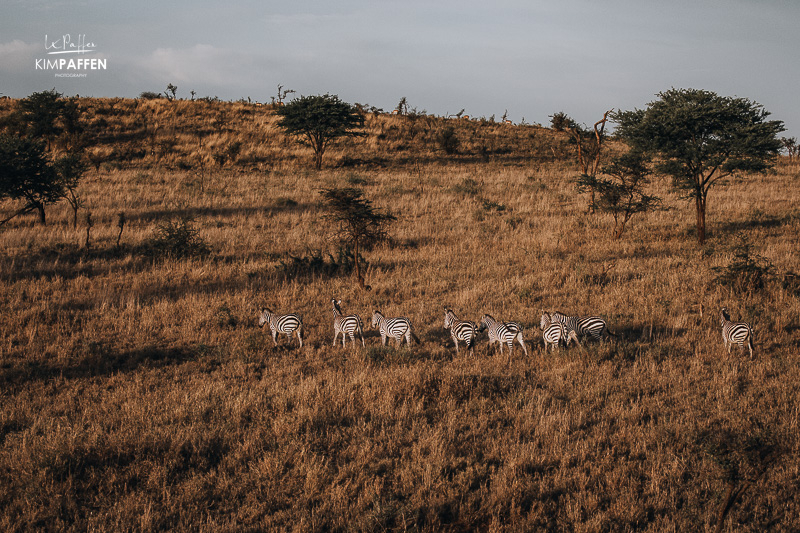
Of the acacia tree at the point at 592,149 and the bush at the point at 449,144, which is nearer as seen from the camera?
the acacia tree at the point at 592,149

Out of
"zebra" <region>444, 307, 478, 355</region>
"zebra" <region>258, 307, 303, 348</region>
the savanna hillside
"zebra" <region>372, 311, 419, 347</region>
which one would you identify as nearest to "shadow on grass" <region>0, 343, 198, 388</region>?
the savanna hillside

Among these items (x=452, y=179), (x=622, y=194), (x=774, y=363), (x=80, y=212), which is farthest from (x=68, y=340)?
(x=452, y=179)

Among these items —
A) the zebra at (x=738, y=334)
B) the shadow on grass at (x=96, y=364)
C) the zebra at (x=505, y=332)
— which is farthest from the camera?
the zebra at (x=505, y=332)

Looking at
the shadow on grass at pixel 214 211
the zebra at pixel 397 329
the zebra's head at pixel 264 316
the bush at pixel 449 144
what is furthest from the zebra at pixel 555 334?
the bush at pixel 449 144

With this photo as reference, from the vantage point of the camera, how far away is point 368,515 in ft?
16.0

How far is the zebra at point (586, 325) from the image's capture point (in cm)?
1007

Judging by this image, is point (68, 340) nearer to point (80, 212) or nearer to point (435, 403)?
point (435, 403)

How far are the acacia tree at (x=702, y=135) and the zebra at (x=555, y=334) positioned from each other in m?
11.8

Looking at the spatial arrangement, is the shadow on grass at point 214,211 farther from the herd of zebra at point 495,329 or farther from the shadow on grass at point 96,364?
the herd of zebra at point 495,329

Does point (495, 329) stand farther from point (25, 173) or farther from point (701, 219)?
point (25, 173)

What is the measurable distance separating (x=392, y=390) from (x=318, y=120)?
35013mm

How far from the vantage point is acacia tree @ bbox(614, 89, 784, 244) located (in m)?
18.4

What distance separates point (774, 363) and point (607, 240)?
38.5ft

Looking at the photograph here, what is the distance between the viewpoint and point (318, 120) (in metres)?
39.7
